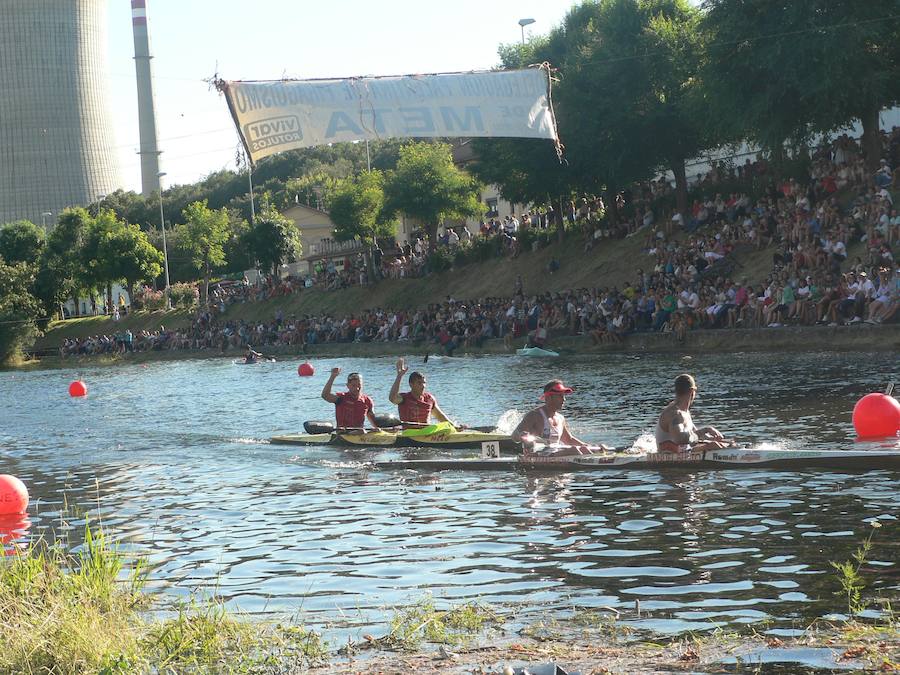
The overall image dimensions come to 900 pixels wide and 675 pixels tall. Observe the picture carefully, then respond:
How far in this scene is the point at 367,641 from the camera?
8.09m

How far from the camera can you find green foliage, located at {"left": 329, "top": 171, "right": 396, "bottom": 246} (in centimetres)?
6469

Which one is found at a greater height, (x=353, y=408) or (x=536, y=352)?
(x=536, y=352)

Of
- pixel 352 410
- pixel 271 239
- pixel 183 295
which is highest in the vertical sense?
pixel 271 239

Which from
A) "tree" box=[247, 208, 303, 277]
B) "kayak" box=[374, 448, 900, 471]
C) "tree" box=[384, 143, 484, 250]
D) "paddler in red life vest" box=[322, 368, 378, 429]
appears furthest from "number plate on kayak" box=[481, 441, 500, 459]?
"tree" box=[247, 208, 303, 277]

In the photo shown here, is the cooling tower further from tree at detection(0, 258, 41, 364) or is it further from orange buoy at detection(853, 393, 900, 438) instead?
orange buoy at detection(853, 393, 900, 438)

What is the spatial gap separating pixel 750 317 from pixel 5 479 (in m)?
22.0

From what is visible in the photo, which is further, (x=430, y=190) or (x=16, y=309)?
(x=16, y=309)

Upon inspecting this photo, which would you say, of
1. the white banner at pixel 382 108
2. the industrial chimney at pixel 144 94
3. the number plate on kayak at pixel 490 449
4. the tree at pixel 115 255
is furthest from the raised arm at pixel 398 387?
the industrial chimney at pixel 144 94

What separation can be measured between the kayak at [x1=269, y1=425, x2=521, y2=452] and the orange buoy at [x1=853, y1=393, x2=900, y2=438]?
493 cm

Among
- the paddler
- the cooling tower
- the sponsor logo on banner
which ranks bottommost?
the paddler

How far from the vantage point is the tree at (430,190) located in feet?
200

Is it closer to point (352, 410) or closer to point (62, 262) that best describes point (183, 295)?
point (62, 262)

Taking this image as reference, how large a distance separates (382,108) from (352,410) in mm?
5404

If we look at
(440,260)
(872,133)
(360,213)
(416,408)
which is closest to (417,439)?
(416,408)
